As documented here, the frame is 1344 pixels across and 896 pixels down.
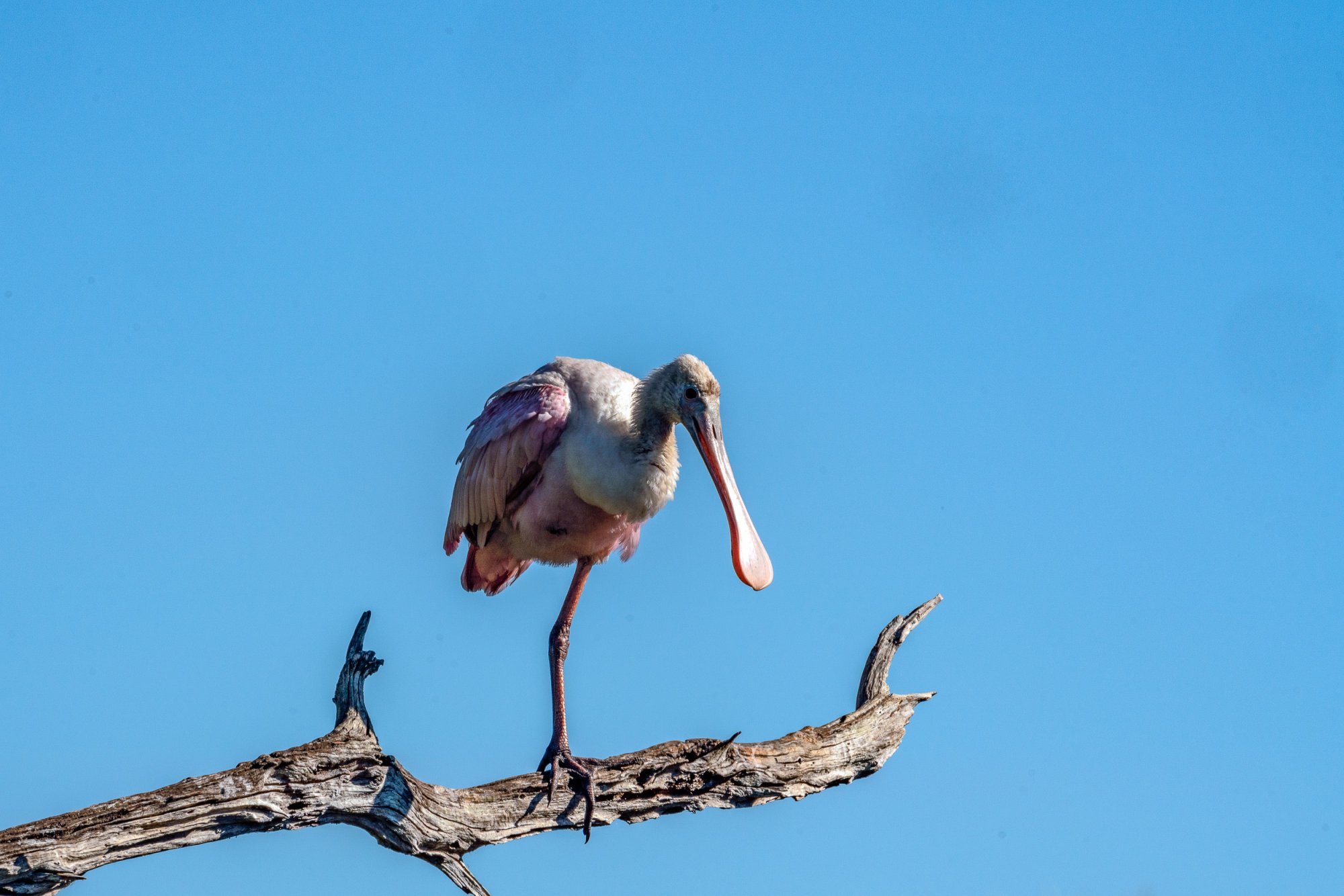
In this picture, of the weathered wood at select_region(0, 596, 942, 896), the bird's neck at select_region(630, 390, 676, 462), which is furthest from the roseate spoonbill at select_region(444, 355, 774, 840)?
the weathered wood at select_region(0, 596, 942, 896)

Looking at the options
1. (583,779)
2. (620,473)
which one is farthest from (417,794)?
(620,473)

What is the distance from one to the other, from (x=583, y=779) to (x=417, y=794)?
128cm

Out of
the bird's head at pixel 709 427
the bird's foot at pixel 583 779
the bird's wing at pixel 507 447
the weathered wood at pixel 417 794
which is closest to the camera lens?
the weathered wood at pixel 417 794

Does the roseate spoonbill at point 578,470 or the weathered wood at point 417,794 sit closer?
the weathered wood at point 417,794

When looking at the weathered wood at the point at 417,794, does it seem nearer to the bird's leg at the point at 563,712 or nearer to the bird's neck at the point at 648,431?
the bird's leg at the point at 563,712

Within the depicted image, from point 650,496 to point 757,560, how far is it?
2.92 ft

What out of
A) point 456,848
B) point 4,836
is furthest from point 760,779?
point 4,836

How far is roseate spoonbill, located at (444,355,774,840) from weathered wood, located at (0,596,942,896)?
0.58 meters

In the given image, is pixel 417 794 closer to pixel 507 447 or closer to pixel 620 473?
pixel 620 473

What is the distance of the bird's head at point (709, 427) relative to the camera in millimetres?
10602

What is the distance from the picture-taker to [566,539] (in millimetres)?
11523

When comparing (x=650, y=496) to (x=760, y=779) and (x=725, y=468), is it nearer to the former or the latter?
(x=725, y=468)

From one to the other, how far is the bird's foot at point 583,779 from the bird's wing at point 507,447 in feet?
8.33

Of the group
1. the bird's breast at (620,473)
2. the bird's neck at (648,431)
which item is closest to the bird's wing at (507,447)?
the bird's breast at (620,473)
